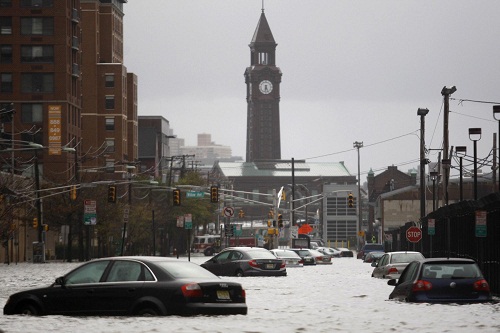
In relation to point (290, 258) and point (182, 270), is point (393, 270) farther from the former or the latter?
point (290, 258)

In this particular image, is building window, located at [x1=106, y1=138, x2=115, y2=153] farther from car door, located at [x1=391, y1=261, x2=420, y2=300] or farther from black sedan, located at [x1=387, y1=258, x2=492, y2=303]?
black sedan, located at [x1=387, y1=258, x2=492, y2=303]

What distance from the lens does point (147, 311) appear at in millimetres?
22906

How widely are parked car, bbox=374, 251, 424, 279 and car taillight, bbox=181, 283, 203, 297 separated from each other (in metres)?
25.0

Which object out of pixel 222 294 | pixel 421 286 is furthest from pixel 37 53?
pixel 222 294

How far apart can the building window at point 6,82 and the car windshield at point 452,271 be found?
10339 cm

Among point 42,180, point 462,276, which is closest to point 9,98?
point 42,180

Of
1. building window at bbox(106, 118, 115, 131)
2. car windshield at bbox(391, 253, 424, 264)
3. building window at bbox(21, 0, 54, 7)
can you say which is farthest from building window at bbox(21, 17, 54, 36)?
car windshield at bbox(391, 253, 424, 264)

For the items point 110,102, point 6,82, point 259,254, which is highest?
point 110,102

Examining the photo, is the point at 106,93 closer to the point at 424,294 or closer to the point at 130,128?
the point at 130,128

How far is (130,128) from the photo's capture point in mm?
168625

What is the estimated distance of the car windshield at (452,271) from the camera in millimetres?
28180

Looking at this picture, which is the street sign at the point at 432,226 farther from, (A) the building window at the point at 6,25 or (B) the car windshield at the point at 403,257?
(A) the building window at the point at 6,25

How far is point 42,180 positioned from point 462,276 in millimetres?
88126

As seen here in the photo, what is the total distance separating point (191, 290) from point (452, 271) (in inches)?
300
